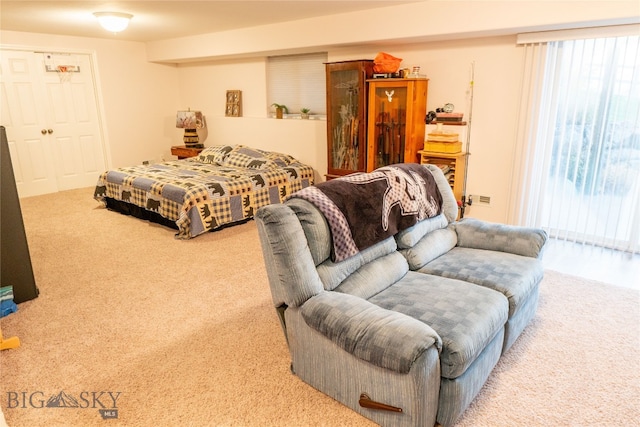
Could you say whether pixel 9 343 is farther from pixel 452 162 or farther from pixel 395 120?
pixel 452 162

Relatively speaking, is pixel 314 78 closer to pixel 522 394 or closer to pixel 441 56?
pixel 441 56

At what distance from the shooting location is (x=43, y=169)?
5980mm

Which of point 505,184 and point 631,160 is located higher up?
point 631,160

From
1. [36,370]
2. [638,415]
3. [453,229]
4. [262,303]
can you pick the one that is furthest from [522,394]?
[36,370]

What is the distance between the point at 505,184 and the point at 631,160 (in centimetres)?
100

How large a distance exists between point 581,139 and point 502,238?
5.67 ft

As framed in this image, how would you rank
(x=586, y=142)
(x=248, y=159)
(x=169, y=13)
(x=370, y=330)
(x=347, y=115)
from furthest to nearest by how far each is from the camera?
(x=248, y=159) → (x=347, y=115) → (x=169, y=13) → (x=586, y=142) → (x=370, y=330)

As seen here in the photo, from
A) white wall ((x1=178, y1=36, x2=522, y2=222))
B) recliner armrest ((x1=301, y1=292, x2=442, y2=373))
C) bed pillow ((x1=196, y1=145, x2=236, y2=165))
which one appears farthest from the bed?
recliner armrest ((x1=301, y1=292, x2=442, y2=373))

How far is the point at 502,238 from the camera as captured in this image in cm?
269

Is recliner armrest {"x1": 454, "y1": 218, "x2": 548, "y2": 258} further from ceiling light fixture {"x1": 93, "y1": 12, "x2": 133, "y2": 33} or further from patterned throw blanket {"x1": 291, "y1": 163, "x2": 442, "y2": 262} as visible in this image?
ceiling light fixture {"x1": 93, "y1": 12, "x2": 133, "y2": 33}

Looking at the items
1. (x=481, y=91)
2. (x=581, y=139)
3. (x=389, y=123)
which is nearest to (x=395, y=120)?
(x=389, y=123)

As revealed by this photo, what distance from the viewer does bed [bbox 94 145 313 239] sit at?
4250 mm

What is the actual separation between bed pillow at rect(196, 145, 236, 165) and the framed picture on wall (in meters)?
0.75

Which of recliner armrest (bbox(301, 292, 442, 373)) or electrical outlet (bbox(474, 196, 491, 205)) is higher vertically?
recliner armrest (bbox(301, 292, 442, 373))
